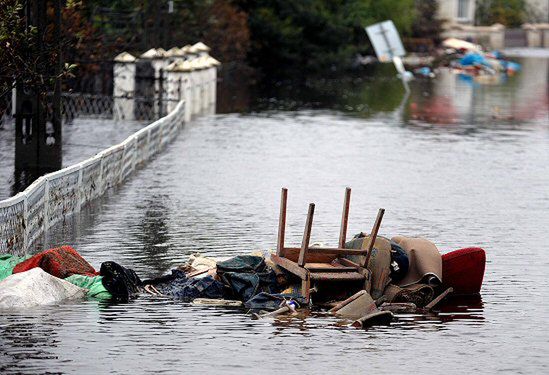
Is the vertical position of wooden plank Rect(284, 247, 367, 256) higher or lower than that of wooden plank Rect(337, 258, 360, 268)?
higher

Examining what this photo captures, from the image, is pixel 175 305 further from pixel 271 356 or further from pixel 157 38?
pixel 157 38

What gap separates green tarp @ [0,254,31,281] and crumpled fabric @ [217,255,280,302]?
224cm

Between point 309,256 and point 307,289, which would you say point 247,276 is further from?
point 309,256

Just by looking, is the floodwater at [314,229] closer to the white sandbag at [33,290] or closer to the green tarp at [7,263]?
the white sandbag at [33,290]

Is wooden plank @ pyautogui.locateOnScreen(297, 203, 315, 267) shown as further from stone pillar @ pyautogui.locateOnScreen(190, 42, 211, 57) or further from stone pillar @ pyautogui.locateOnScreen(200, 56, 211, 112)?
stone pillar @ pyautogui.locateOnScreen(190, 42, 211, 57)

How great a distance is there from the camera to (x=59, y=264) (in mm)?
16406

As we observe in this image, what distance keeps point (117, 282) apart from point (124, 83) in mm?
31258

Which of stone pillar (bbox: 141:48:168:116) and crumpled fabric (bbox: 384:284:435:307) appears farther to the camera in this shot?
stone pillar (bbox: 141:48:168:116)

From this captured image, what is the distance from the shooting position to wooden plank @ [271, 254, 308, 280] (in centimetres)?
1584

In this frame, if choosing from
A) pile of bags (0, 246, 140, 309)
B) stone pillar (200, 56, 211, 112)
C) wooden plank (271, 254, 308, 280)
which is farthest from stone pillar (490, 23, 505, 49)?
pile of bags (0, 246, 140, 309)

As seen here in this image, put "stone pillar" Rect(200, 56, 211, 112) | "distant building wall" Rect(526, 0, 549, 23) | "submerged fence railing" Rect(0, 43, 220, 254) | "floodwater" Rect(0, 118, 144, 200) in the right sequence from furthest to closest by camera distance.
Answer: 1. "distant building wall" Rect(526, 0, 549, 23)
2. "stone pillar" Rect(200, 56, 211, 112)
3. "floodwater" Rect(0, 118, 144, 200)
4. "submerged fence railing" Rect(0, 43, 220, 254)

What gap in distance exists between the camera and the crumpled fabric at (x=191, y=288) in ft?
53.1

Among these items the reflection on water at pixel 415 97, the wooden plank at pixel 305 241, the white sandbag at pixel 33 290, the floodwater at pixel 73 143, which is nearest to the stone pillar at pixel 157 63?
the floodwater at pixel 73 143

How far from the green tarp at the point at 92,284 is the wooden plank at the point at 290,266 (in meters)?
1.85
